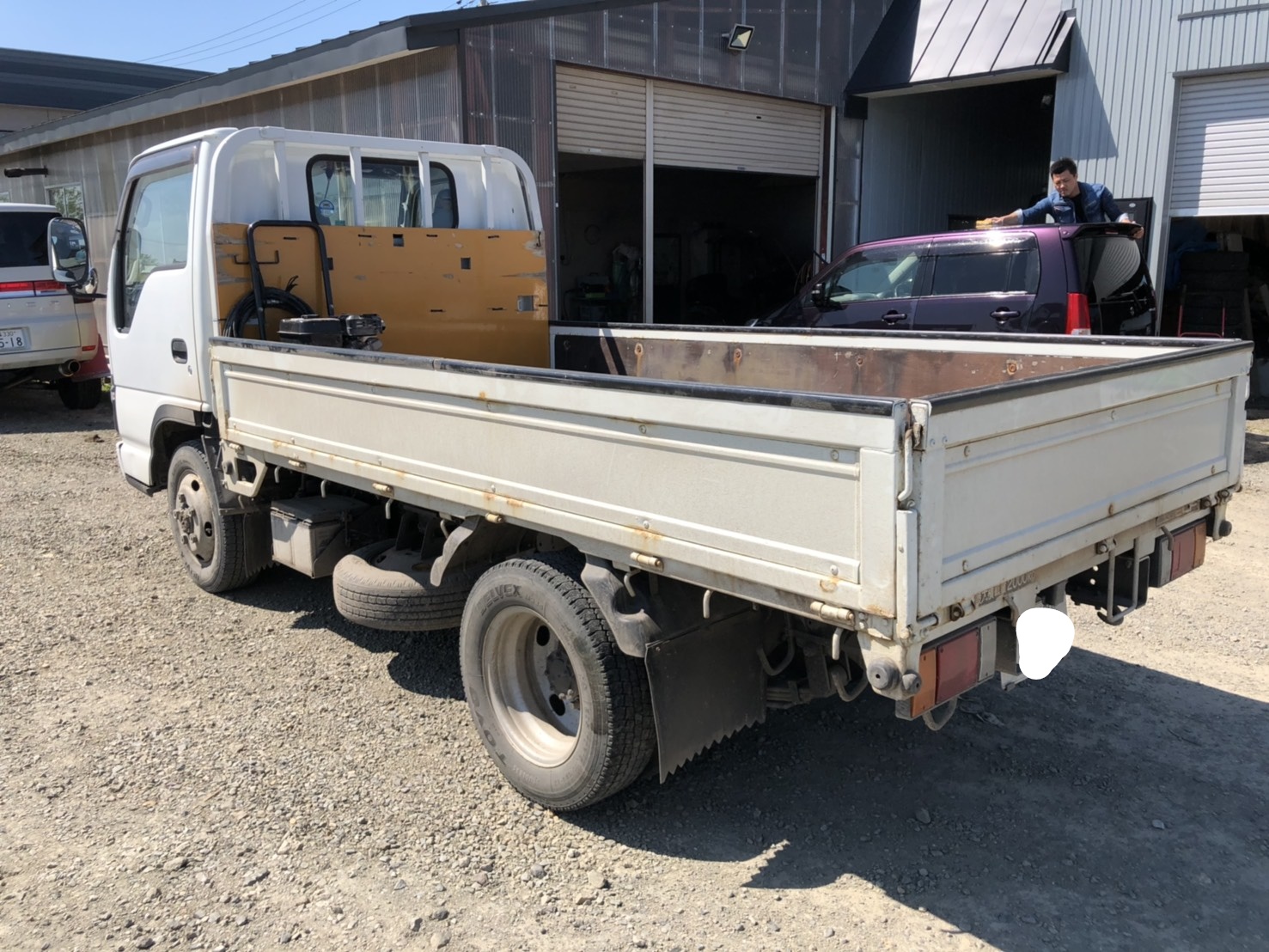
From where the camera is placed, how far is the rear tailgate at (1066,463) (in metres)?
2.64

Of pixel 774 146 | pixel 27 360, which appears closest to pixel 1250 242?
pixel 774 146

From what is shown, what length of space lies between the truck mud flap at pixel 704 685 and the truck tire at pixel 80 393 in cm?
1203

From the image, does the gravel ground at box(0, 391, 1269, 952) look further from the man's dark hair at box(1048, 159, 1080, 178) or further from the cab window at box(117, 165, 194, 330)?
the man's dark hair at box(1048, 159, 1080, 178)

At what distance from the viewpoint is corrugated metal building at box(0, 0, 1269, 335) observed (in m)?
10.0

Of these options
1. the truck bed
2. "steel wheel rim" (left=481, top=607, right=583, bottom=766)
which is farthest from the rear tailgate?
"steel wheel rim" (left=481, top=607, right=583, bottom=766)

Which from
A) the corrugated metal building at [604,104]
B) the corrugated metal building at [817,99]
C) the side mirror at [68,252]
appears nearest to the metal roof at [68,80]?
the corrugated metal building at [604,104]

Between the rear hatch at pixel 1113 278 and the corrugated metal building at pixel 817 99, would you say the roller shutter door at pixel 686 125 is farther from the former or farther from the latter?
the rear hatch at pixel 1113 278

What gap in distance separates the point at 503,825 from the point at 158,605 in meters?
3.18

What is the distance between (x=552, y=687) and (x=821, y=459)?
5.13ft

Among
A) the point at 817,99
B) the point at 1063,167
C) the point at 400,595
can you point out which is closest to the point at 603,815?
the point at 400,595

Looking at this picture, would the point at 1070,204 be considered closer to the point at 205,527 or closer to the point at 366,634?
the point at 366,634

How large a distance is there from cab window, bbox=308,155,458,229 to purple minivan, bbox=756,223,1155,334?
11.6 ft

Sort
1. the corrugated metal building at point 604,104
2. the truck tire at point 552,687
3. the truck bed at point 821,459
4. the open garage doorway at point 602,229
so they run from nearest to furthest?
the truck bed at point 821,459
the truck tire at point 552,687
the corrugated metal building at point 604,104
the open garage doorway at point 602,229

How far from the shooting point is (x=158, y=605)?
5.90 m
